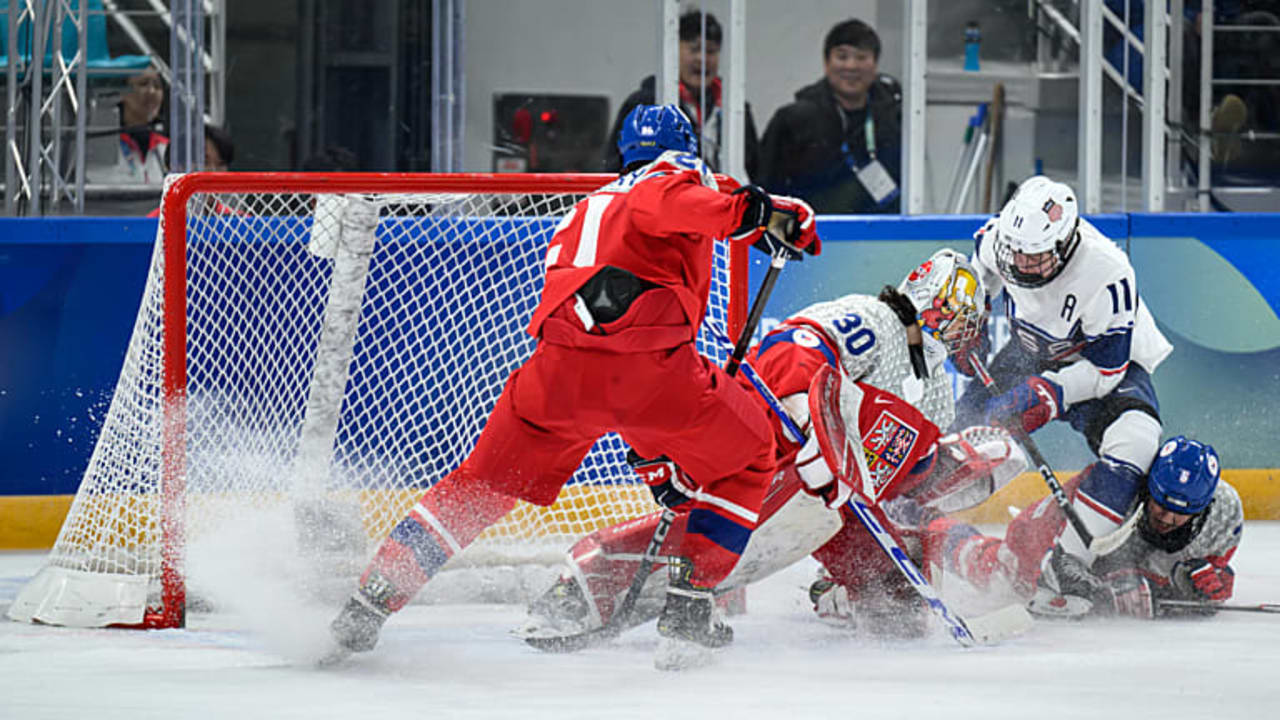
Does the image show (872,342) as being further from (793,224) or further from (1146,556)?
(1146,556)

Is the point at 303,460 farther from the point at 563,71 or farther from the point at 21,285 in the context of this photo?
the point at 563,71

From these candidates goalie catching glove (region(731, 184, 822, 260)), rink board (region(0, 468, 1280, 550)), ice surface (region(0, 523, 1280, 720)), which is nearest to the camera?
ice surface (region(0, 523, 1280, 720))

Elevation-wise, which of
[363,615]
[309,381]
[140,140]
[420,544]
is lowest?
[363,615]

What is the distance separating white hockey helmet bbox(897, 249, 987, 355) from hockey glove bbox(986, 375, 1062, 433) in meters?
0.39

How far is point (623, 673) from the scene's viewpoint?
3.08 m

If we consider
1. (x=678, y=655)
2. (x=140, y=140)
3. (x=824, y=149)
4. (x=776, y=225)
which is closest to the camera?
(x=776, y=225)

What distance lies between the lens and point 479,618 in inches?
146

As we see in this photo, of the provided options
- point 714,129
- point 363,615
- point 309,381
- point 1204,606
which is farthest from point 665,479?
point 714,129

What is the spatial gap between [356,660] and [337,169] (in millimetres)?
2857

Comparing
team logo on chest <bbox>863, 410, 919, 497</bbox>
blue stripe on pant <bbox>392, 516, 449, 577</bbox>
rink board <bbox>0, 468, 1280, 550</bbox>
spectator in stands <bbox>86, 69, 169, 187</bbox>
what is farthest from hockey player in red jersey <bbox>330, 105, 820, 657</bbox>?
spectator in stands <bbox>86, 69, 169, 187</bbox>

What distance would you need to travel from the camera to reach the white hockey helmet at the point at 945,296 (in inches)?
142

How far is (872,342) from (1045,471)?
0.74 meters

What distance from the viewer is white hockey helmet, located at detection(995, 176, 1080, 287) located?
12.7ft

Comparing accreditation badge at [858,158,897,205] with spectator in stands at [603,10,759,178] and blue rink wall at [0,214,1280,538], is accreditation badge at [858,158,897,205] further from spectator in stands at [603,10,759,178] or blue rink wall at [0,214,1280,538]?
blue rink wall at [0,214,1280,538]
